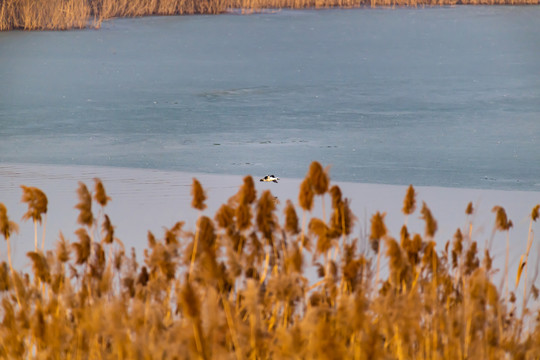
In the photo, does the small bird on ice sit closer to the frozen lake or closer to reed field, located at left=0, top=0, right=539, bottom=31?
the frozen lake

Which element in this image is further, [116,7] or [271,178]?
[116,7]

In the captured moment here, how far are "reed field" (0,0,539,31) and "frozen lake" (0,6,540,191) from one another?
0.84ft

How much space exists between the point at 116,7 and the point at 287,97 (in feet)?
19.7

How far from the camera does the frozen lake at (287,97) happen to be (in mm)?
5746

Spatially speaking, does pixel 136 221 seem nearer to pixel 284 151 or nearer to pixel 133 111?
pixel 284 151

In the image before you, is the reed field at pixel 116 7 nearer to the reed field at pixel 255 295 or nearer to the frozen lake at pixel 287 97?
the frozen lake at pixel 287 97

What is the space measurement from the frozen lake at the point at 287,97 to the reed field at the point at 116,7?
257mm

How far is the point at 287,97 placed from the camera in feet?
27.2

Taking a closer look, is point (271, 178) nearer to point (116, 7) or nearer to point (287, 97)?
point (287, 97)

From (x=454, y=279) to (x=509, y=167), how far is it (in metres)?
3.63

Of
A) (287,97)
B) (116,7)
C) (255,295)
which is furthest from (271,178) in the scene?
(116,7)

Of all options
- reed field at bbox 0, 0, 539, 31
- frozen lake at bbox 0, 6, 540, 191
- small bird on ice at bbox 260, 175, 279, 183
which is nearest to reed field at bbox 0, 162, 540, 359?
small bird on ice at bbox 260, 175, 279, 183

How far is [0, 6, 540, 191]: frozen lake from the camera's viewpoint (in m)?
5.75

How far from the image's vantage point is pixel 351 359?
1.55 meters
